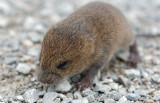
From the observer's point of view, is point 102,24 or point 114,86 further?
point 102,24

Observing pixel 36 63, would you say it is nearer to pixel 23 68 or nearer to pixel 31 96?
pixel 23 68

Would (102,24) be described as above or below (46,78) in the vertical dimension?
above

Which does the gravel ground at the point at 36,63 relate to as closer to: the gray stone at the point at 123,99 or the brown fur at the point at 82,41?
the gray stone at the point at 123,99

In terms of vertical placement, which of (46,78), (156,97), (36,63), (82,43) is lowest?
(156,97)

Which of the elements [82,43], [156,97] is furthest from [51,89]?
[156,97]

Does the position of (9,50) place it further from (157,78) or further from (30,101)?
(157,78)

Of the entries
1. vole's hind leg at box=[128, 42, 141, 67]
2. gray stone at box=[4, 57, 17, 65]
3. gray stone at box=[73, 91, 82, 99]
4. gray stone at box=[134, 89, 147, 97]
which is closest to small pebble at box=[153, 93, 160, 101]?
gray stone at box=[134, 89, 147, 97]

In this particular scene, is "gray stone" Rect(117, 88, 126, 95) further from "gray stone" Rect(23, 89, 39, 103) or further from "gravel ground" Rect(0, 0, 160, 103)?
"gray stone" Rect(23, 89, 39, 103)
